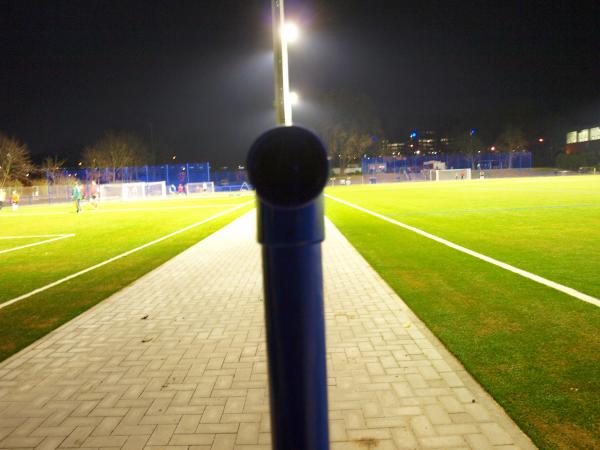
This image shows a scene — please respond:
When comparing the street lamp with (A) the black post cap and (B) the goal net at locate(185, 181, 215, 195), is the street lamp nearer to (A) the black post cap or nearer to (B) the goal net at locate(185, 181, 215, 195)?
(A) the black post cap

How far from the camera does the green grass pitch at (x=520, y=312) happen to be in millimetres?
3166

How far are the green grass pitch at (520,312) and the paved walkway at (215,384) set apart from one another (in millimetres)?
261

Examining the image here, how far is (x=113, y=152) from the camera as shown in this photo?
78.2 metres

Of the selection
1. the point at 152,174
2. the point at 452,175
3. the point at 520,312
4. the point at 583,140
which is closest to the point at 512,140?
the point at 583,140

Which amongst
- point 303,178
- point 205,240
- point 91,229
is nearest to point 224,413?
point 303,178

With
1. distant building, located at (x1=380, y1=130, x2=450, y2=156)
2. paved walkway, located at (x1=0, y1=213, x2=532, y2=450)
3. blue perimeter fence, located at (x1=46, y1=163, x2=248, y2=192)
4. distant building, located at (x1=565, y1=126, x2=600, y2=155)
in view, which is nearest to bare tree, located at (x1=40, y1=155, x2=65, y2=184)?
blue perimeter fence, located at (x1=46, y1=163, x2=248, y2=192)

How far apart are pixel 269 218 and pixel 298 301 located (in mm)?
272

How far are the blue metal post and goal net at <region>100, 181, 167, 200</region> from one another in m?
46.6

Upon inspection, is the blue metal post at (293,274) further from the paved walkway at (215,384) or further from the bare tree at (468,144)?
the bare tree at (468,144)

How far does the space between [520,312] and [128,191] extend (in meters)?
44.8

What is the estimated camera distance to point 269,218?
1309 millimetres

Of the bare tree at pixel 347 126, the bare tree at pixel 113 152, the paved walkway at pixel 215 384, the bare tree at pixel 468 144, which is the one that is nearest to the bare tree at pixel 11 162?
the bare tree at pixel 113 152

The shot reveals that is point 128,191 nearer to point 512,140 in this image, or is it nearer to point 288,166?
point 288,166

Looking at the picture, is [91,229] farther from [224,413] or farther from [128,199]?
[128,199]
